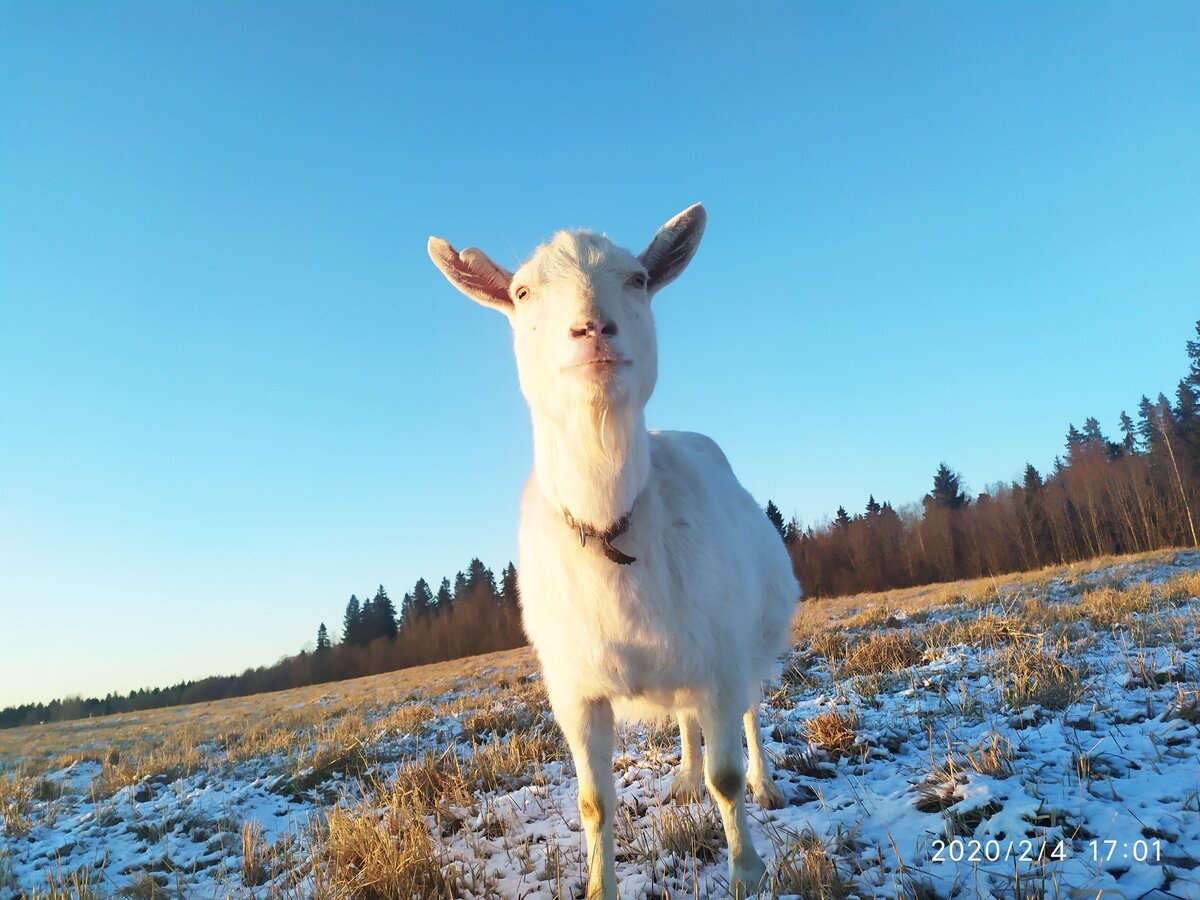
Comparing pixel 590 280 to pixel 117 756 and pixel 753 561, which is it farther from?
pixel 117 756

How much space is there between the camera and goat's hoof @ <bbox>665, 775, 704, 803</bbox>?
3701 mm

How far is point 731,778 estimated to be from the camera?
2.88m

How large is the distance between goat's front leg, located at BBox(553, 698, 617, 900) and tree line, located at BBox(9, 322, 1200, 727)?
117 ft

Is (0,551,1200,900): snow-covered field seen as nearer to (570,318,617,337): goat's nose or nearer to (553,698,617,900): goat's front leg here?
(553,698,617,900): goat's front leg

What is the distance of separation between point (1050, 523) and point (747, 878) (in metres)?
57.4

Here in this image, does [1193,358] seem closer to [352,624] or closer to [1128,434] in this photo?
[1128,434]

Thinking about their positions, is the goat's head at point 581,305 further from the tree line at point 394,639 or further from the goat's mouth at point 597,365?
the tree line at point 394,639

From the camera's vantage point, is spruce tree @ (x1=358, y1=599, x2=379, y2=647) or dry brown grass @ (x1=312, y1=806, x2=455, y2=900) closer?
dry brown grass @ (x1=312, y1=806, x2=455, y2=900)

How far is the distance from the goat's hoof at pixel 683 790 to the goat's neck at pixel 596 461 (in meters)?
1.89

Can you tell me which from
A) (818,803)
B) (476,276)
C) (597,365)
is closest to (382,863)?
(818,803)

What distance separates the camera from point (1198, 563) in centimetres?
1606

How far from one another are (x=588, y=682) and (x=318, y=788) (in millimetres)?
4061

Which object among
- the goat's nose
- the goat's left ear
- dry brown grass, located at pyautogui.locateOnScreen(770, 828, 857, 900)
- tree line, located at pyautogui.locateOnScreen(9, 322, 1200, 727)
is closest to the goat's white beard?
the goat's nose

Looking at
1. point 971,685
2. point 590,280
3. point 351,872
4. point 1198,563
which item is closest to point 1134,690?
point 971,685
